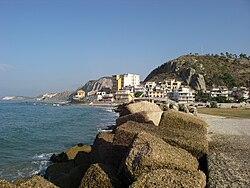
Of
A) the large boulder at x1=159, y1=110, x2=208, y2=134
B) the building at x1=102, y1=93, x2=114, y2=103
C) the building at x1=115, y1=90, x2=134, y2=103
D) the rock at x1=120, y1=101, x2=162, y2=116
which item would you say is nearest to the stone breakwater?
the large boulder at x1=159, y1=110, x2=208, y2=134

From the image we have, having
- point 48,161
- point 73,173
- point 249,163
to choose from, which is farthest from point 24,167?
point 249,163

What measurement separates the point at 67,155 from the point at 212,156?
8.69 m

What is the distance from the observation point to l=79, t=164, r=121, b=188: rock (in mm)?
6879

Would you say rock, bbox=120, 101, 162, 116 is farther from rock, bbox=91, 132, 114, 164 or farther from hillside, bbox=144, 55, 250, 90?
hillside, bbox=144, 55, 250, 90

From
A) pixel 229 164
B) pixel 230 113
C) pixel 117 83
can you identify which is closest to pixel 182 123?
pixel 229 164

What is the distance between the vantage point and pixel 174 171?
611 cm

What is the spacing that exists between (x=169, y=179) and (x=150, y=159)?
778 mm

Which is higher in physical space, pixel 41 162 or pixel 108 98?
pixel 108 98

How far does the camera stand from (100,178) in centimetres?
693

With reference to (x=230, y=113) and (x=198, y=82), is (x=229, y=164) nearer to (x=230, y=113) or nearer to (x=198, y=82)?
(x=230, y=113)

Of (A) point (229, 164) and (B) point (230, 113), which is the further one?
(B) point (230, 113)

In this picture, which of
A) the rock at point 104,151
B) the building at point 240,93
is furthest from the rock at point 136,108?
the building at point 240,93

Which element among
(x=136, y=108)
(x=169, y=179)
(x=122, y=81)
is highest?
(x=122, y=81)

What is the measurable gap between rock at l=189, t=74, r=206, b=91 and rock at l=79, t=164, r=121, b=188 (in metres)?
132
